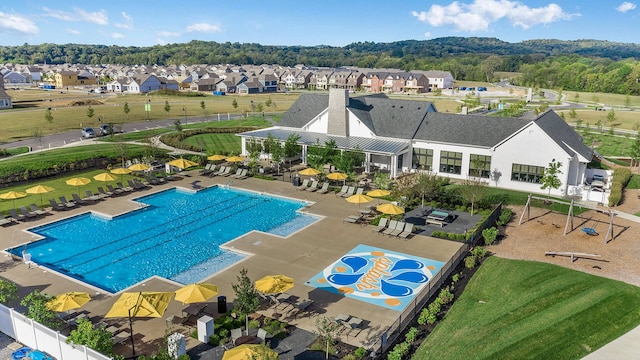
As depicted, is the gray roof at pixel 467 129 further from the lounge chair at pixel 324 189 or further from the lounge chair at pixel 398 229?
the lounge chair at pixel 398 229

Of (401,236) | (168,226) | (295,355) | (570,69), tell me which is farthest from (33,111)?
(570,69)

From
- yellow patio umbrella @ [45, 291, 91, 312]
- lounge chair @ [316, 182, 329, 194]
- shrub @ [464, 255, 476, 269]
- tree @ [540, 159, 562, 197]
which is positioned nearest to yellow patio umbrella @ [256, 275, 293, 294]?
yellow patio umbrella @ [45, 291, 91, 312]

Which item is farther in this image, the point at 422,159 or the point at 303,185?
the point at 422,159

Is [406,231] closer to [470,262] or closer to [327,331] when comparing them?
[470,262]

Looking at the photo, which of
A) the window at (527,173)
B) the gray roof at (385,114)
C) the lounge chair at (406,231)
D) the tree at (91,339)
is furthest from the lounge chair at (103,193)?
the window at (527,173)

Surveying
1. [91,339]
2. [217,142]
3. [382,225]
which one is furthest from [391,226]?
[217,142]

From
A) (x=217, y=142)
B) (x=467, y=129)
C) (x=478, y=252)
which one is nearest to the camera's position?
(x=478, y=252)

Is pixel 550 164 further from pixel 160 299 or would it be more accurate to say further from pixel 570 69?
pixel 570 69
